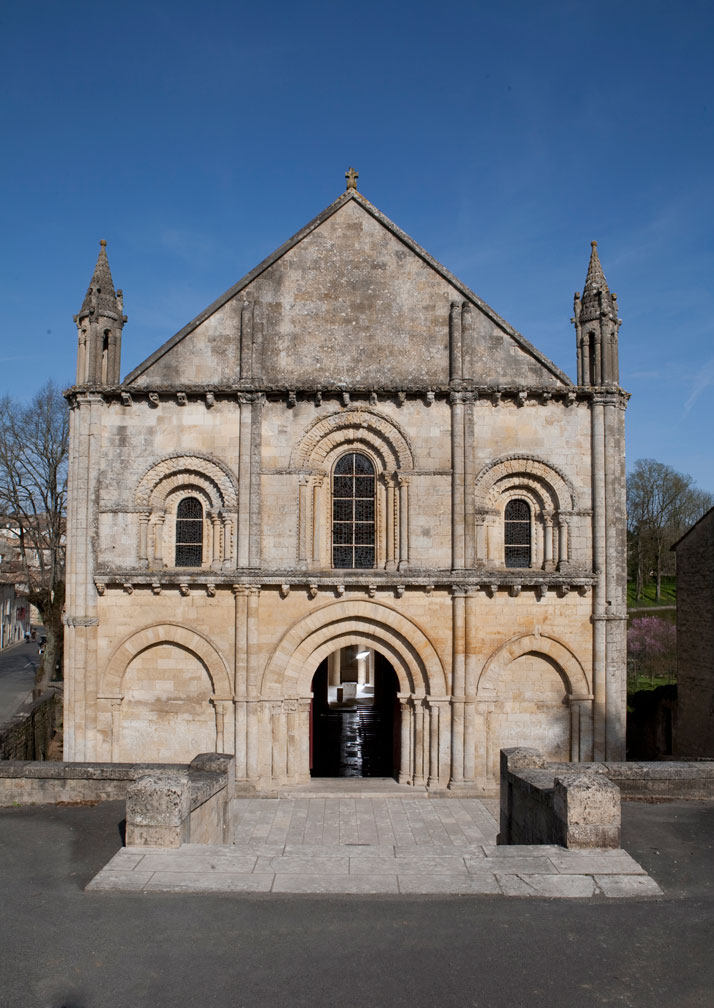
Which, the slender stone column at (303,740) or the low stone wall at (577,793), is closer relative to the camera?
the low stone wall at (577,793)

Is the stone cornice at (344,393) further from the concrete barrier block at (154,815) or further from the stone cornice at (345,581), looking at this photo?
the concrete barrier block at (154,815)

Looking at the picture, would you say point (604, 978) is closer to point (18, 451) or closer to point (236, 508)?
point (236, 508)

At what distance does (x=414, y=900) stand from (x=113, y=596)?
36.7ft

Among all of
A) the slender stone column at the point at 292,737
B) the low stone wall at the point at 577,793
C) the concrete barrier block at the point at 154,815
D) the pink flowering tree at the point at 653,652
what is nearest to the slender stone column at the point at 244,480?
the slender stone column at the point at 292,737

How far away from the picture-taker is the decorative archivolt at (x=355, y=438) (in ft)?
57.3

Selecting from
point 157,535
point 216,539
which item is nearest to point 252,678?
point 216,539

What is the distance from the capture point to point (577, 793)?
9.31 meters

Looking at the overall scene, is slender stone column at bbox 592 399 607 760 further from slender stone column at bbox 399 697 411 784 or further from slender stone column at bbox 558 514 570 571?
slender stone column at bbox 399 697 411 784

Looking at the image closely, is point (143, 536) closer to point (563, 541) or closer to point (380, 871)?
point (563, 541)

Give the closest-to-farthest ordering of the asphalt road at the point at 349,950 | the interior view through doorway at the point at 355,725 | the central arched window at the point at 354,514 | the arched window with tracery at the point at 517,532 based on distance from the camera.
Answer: the asphalt road at the point at 349,950, the central arched window at the point at 354,514, the arched window with tracery at the point at 517,532, the interior view through doorway at the point at 355,725

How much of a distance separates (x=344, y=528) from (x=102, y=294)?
772 centimetres

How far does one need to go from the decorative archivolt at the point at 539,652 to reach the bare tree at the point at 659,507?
38.5 meters

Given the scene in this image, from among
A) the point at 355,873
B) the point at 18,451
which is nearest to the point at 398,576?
the point at 355,873

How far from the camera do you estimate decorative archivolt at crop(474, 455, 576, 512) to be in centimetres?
1750
